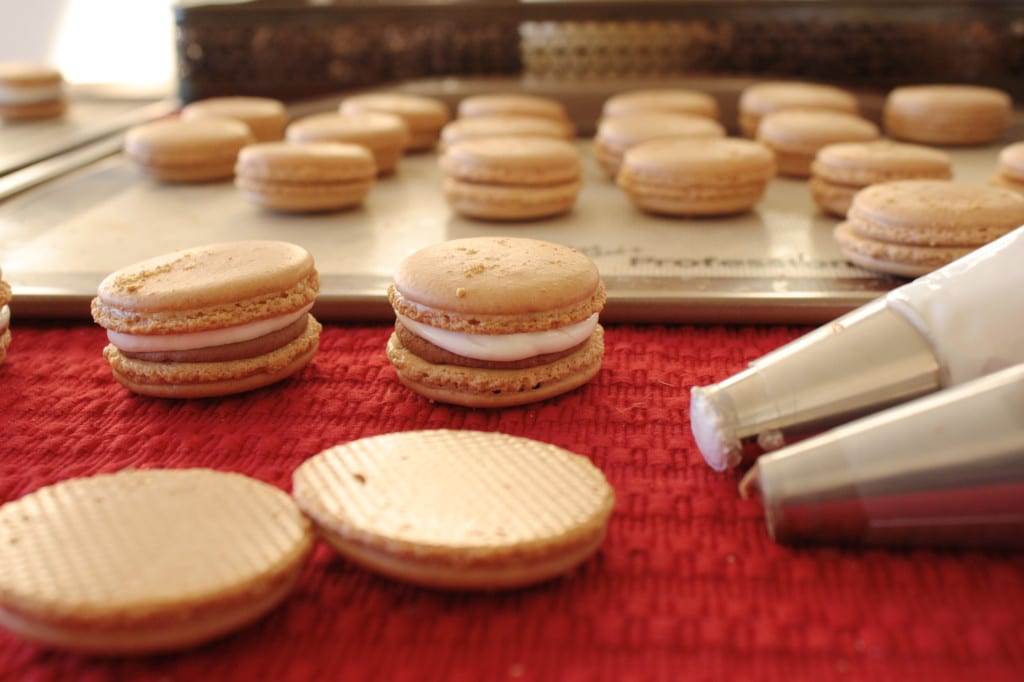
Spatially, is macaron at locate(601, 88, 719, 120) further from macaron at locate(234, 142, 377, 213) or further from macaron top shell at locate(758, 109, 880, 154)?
macaron at locate(234, 142, 377, 213)

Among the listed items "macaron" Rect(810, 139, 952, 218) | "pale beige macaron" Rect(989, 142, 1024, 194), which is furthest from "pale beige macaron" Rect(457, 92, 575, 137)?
"pale beige macaron" Rect(989, 142, 1024, 194)

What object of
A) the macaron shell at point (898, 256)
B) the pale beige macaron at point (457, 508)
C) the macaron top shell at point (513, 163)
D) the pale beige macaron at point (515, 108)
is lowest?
the pale beige macaron at point (457, 508)

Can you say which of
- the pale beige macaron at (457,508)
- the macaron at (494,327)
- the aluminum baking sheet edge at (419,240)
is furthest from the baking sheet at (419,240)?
the pale beige macaron at (457,508)

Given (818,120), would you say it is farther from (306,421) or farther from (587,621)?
(587,621)

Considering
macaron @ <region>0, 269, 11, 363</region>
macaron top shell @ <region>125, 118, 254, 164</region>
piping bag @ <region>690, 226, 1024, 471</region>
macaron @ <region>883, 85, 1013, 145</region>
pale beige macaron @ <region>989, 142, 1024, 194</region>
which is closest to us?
piping bag @ <region>690, 226, 1024, 471</region>

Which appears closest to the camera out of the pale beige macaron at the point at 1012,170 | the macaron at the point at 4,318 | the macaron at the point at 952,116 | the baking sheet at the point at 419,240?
the macaron at the point at 4,318

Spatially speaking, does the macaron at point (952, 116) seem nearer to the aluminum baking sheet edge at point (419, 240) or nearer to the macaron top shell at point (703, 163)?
the aluminum baking sheet edge at point (419, 240)

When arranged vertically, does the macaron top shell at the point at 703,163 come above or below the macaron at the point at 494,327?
above
